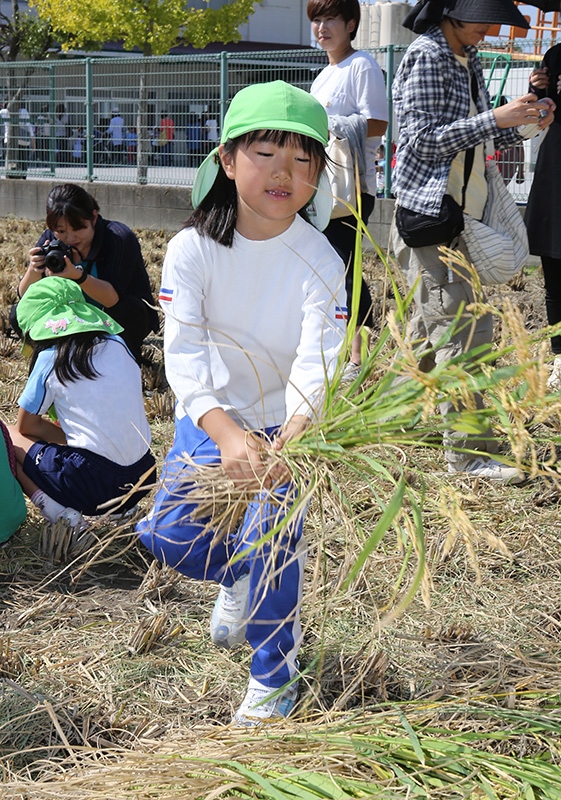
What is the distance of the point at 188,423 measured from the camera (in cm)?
243

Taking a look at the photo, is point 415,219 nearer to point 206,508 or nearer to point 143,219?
point 206,508

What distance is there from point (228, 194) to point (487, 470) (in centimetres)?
168

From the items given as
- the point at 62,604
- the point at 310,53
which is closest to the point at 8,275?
the point at 310,53

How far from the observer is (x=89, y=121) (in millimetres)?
11719

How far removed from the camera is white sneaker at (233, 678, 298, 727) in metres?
2.16

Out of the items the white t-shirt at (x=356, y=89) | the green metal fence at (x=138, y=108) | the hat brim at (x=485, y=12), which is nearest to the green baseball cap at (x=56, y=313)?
the hat brim at (x=485, y=12)

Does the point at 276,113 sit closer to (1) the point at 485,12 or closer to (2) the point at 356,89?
(1) the point at 485,12

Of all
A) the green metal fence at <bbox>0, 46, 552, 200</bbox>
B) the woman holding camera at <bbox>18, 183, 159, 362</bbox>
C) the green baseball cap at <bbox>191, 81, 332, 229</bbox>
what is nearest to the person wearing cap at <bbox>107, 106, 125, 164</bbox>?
the green metal fence at <bbox>0, 46, 552, 200</bbox>

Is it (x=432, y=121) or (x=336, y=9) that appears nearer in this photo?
(x=432, y=121)

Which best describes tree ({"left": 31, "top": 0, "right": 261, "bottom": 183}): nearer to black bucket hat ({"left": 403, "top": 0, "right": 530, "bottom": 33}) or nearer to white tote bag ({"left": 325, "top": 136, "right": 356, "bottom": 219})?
white tote bag ({"left": 325, "top": 136, "right": 356, "bottom": 219})

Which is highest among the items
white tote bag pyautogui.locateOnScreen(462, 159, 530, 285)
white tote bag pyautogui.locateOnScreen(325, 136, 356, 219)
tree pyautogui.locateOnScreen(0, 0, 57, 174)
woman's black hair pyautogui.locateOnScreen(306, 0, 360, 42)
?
tree pyautogui.locateOnScreen(0, 0, 57, 174)

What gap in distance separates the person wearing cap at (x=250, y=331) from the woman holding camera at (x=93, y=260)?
2.12 m

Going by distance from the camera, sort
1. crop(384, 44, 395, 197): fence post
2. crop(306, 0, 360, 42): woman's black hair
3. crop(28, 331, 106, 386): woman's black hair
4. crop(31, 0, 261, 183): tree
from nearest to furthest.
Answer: crop(28, 331, 106, 386): woman's black hair → crop(306, 0, 360, 42): woman's black hair → crop(384, 44, 395, 197): fence post → crop(31, 0, 261, 183): tree

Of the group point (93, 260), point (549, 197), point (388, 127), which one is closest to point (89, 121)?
point (388, 127)
